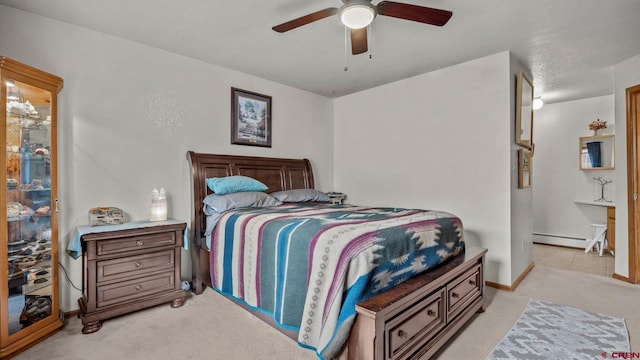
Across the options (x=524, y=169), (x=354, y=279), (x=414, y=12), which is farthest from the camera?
(x=524, y=169)

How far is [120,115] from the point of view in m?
2.98

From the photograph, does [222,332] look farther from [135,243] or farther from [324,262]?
[324,262]

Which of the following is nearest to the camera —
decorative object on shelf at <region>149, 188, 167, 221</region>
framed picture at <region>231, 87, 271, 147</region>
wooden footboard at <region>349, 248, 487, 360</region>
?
wooden footboard at <region>349, 248, 487, 360</region>

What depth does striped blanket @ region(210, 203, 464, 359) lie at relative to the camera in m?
1.67

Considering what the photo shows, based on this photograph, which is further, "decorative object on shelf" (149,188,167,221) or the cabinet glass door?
"decorative object on shelf" (149,188,167,221)

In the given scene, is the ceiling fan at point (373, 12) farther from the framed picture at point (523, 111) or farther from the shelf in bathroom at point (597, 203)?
the shelf in bathroom at point (597, 203)

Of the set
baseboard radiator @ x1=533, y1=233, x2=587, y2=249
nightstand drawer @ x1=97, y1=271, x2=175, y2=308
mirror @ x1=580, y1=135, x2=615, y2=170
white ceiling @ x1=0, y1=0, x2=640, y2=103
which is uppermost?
white ceiling @ x1=0, y1=0, x2=640, y2=103

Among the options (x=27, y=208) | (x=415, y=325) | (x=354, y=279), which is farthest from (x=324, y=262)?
(x=27, y=208)

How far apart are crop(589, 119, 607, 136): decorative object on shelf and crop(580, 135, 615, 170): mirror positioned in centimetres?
11

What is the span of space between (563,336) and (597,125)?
14.7ft

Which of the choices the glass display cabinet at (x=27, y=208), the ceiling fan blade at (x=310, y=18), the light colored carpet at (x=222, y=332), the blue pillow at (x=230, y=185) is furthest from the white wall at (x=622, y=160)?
the glass display cabinet at (x=27, y=208)

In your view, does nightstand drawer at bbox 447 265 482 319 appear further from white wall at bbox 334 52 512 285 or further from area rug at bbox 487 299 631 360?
white wall at bbox 334 52 512 285

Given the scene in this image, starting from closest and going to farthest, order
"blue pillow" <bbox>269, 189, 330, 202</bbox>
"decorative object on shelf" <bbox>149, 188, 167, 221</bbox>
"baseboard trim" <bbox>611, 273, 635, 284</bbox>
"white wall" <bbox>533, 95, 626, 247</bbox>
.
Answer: "decorative object on shelf" <bbox>149, 188, 167, 221</bbox>, "baseboard trim" <bbox>611, 273, 635, 284</bbox>, "blue pillow" <bbox>269, 189, 330, 202</bbox>, "white wall" <bbox>533, 95, 626, 247</bbox>

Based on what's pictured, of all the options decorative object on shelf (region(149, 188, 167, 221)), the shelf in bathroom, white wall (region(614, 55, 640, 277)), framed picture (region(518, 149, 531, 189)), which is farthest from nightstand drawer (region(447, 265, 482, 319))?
the shelf in bathroom
